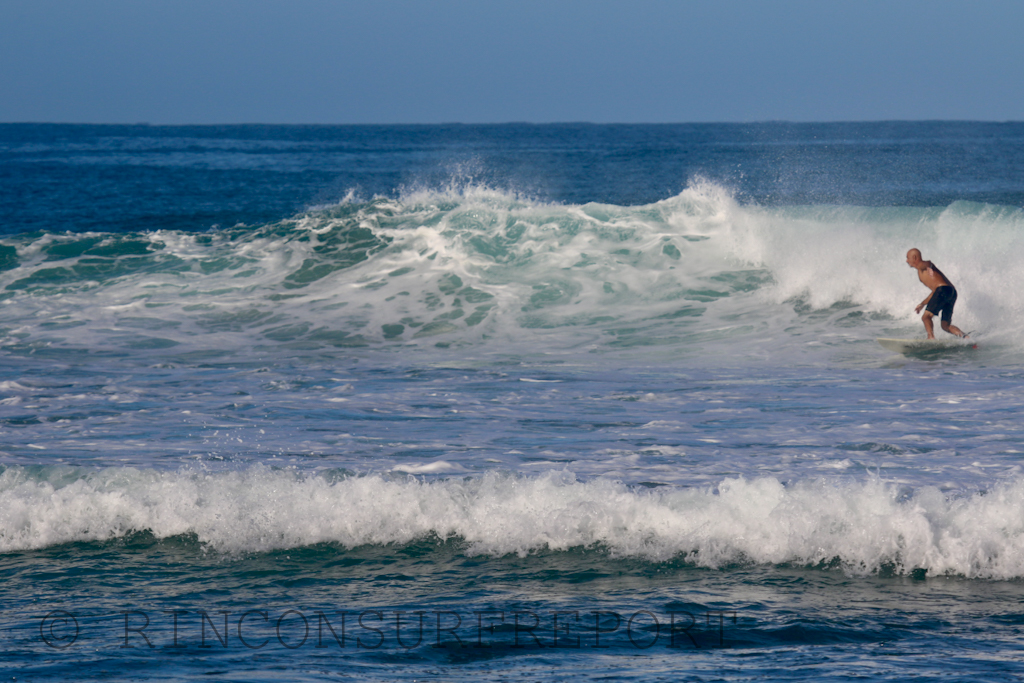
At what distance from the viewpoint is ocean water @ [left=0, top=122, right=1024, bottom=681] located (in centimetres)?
481

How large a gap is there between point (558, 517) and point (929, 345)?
7379 mm

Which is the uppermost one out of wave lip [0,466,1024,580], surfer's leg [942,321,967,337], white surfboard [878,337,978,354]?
surfer's leg [942,321,967,337]

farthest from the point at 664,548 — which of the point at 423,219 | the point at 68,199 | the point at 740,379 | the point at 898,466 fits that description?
the point at 68,199

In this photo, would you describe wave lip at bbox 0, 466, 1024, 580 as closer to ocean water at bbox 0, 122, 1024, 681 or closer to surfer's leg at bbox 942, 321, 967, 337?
→ ocean water at bbox 0, 122, 1024, 681

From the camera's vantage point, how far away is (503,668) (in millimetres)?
4422

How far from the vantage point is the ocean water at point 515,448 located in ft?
15.8

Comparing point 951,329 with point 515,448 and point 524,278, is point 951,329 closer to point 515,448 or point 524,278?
point 515,448

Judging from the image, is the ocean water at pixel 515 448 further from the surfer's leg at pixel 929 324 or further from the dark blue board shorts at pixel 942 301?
the dark blue board shorts at pixel 942 301

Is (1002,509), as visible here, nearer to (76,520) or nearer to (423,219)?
(76,520)

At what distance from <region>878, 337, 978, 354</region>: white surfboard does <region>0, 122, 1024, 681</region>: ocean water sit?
59 millimetres

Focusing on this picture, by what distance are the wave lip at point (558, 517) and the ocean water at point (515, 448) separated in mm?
20

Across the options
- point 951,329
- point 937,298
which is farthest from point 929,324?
point 937,298

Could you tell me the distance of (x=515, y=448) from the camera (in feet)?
25.7

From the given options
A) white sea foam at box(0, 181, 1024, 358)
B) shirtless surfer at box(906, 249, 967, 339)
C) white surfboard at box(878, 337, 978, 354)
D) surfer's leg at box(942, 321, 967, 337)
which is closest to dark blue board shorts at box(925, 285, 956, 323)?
shirtless surfer at box(906, 249, 967, 339)
